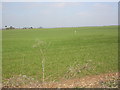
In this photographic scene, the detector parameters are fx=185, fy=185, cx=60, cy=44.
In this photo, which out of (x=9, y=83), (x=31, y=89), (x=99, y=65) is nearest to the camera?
(x=31, y=89)

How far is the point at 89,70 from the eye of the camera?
664cm

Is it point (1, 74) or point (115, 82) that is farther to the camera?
point (1, 74)

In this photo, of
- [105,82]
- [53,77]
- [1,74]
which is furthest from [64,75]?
[1,74]

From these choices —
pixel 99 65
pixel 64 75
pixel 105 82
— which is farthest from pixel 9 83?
pixel 99 65

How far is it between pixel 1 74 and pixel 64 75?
7.30ft

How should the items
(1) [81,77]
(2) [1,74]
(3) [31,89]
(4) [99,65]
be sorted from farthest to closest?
(4) [99,65] < (2) [1,74] < (1) [81,77] < (3) [31,89]

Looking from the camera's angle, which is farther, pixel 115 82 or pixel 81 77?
pixel 81 77

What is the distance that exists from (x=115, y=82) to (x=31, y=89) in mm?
2185

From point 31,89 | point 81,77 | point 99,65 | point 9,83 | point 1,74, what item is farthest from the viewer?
point 99,65

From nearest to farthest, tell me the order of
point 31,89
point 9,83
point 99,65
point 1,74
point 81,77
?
point 31,89
point 9,83
point 81,77
point 1,74
point 99,65

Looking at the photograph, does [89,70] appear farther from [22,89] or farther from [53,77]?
[22,89]

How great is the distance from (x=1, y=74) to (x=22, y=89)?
210 cm

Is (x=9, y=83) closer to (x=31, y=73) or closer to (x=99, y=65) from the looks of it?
(x=31, y=73)

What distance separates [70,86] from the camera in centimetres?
476
